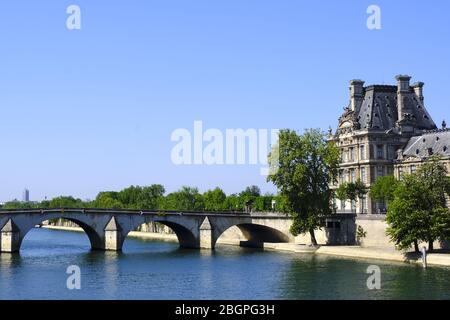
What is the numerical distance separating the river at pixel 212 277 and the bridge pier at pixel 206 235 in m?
10.3

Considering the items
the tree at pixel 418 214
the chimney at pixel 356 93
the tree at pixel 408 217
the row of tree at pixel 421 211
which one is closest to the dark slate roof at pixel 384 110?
the chimney at pixel 356 93

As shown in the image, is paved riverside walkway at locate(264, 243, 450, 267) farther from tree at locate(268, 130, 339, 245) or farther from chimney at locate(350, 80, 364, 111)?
chimney at locate(350, 80, 364, 111)

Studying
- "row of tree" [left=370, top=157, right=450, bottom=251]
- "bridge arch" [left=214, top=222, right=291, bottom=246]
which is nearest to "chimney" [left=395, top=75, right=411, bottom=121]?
"bridge arch" [left=214, top=222, right=291, bottom=246]

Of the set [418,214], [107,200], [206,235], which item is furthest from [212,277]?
[107,200]

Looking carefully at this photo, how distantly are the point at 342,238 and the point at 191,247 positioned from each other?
1816cm

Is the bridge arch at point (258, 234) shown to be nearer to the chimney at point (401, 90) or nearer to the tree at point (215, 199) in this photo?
the chimney at point (401, 90)

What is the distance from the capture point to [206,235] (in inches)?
3297

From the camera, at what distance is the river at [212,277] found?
44.8m

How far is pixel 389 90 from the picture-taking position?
9662 cm

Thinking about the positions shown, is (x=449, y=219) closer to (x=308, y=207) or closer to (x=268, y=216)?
(x=308, y=207)

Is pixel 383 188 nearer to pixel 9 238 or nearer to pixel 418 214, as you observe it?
pixel 418 214

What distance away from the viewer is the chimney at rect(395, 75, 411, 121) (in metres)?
94.2

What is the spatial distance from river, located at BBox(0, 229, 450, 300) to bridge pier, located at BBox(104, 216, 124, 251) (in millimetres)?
5378
